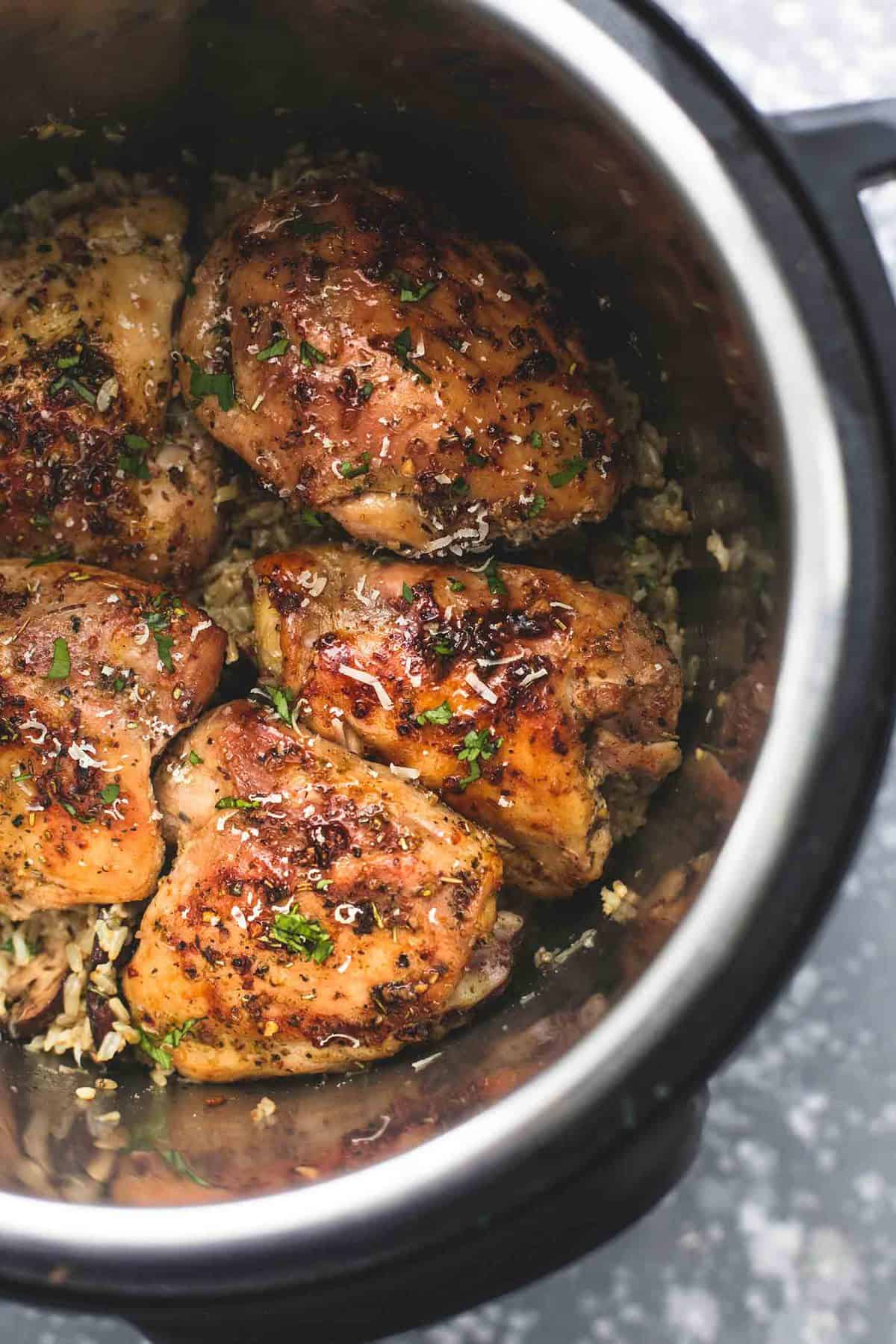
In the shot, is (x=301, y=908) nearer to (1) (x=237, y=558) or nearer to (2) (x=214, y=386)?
(1) (x=237, y=558)

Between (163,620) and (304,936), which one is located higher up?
(163,620)

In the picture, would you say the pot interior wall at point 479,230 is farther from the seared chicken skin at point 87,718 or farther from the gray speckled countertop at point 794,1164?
the gray speckled countertop at point 794,1164

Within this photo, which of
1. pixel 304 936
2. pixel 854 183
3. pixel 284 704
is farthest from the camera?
pixel 284 704

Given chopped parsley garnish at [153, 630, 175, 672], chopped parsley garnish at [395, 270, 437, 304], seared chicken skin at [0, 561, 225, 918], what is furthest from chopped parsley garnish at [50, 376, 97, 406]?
chopped parsley garnish at [395, 270, 437, 304]

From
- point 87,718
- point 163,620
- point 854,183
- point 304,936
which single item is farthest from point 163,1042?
point 854,183

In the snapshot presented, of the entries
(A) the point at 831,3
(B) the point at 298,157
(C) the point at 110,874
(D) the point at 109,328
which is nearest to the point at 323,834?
(C) the point at 110,874

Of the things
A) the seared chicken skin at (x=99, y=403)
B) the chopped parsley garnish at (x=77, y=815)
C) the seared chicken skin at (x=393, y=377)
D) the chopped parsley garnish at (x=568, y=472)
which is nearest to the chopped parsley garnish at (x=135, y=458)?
the seared chicken skin at (x=99, y=403)
